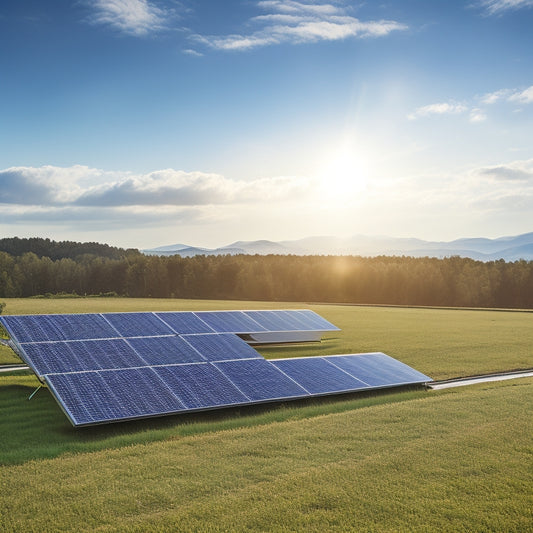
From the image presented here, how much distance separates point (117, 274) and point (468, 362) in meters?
90.7

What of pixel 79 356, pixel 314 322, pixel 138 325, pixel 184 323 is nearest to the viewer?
pixel 79 356

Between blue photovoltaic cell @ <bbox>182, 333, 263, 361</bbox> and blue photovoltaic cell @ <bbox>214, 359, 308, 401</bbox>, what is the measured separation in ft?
1.57

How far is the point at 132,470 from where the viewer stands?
8.78 metres

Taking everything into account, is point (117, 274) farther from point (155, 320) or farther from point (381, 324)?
point (155, 320)

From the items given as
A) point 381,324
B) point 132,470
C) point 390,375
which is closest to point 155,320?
point 390,375

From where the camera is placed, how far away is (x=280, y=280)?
10869cm

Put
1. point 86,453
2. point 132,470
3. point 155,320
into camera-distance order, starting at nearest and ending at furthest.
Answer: point 132,470
point 86,453
point 155,320

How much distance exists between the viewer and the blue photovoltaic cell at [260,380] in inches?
556

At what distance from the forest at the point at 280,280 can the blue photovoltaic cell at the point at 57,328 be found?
3208 inches

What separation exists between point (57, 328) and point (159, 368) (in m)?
4.27

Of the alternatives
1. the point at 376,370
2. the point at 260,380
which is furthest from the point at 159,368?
the point at 376,370

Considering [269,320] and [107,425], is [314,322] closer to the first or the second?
[269,320]

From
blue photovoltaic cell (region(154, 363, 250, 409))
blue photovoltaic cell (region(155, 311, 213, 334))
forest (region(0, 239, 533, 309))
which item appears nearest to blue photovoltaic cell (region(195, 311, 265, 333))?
blue photovoltaic cell (region(155, 311, 213, 334))

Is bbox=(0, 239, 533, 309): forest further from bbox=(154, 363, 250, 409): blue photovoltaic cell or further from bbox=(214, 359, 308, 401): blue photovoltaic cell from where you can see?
bbox=(154, 363, 250, 409): blue photovoltaic cell
